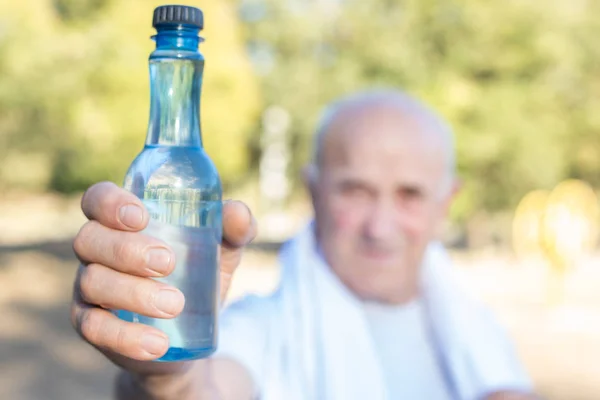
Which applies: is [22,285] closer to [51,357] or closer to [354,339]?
[51,357]

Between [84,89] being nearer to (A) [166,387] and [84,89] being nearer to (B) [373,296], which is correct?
(B) [373,296]

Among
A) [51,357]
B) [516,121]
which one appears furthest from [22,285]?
[516,121]

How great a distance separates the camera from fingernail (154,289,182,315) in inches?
42.2

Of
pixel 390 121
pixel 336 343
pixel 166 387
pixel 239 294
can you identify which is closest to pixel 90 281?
pixel 166 387

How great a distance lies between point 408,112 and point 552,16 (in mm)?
15982

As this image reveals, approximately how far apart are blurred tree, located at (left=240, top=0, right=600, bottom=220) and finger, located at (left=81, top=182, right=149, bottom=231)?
15.2 meters

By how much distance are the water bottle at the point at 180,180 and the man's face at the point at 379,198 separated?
1158 millimetres

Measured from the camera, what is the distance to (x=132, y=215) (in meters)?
1.08

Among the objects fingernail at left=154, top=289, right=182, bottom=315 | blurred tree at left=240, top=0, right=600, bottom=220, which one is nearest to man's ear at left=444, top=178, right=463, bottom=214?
fingernail at left=154, top=289, right=182, bottom=315

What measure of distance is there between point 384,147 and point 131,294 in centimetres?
135

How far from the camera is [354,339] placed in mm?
2121

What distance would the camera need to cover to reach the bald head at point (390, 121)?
236 centimetres

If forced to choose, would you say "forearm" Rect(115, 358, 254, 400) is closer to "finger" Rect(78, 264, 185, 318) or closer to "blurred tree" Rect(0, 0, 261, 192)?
"finger" Rect(78, 264, 185, 318)

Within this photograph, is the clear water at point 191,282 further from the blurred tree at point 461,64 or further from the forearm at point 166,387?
the blurred tree at point 461,64
